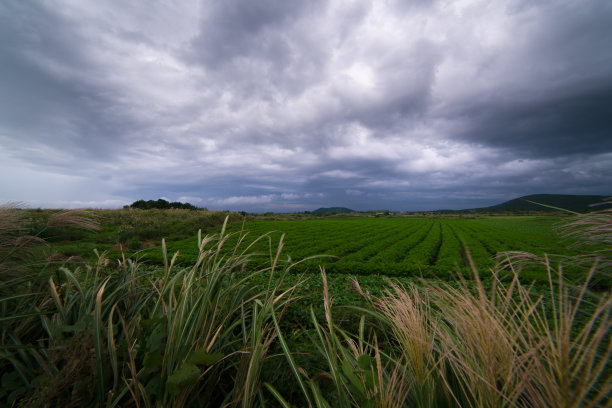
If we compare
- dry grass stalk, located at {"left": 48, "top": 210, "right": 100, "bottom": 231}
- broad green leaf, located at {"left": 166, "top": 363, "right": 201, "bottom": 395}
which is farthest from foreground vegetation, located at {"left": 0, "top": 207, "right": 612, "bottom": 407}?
dry grass stalk, located at {"left": 48, "top": 210, "right": 100, "bottom": 231}

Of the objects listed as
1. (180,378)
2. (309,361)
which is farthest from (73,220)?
(309,361)

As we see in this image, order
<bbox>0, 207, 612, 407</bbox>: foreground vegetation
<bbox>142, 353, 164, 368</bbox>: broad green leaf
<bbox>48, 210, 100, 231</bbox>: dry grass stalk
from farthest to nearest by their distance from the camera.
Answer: <bbox>48, 210, 100, 231</bbox>: dry grass stalk
<bbox>142, 353, 164, 368</bbox>: broad green leaf
<bbox>0, 207, 612, 407</bbox>: foreground vegetation

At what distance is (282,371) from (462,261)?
15631 millimetres

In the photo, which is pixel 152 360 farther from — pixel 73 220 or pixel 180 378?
pixel 73 220

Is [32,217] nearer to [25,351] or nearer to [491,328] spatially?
[25,351]

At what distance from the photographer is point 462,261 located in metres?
14.2

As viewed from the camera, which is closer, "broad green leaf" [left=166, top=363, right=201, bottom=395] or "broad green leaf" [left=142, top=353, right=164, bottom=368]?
"broad green leaf" [left=166, top=363, right=201, bottom=395]

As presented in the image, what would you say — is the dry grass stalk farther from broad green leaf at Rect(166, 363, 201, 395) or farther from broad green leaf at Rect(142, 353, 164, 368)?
broad green leaf at Rect(166, 363, 201, 395)

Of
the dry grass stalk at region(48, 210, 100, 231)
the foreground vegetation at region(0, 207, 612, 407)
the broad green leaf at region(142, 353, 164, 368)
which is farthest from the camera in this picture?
the dry grass stalk at region(48, 210, 100, 231)

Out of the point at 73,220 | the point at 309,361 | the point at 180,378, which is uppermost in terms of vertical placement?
the point at 73,220

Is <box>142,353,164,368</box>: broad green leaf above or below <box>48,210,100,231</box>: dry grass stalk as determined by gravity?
below

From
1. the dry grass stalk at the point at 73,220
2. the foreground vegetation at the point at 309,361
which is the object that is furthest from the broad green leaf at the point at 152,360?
the dry grass stalk at the point at 73,220

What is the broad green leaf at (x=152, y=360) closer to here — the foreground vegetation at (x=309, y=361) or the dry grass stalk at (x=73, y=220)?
the foreground vegetation at (x=309, y=361)

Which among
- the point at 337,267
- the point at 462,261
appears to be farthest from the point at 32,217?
the point at 462,261
